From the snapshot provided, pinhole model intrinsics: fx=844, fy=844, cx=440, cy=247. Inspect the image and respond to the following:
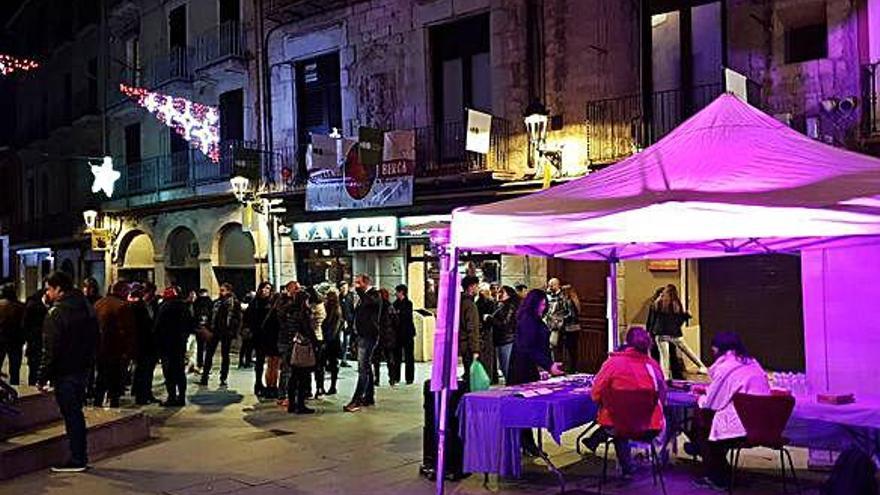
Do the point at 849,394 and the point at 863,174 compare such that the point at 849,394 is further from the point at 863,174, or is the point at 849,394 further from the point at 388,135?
the point at 388,135

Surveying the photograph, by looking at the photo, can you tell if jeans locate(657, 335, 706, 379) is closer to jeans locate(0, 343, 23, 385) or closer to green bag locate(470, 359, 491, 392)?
green bag locate(470, 359, 491, 392)

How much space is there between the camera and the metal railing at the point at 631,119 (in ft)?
44.8

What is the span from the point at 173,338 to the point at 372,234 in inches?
251

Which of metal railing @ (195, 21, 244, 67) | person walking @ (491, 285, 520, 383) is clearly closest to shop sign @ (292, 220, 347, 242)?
metal railing @ (195, 21, 244, 67)

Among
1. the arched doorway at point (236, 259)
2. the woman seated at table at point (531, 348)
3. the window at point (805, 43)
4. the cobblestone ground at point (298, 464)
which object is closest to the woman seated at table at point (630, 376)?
the cobblestone ground at point (298, 464)

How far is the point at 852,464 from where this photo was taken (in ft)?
16.6

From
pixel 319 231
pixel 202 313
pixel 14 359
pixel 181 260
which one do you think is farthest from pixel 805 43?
pixel 181 260

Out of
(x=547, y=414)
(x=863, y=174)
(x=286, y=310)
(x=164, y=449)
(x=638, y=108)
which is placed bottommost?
(x=164, y=449)

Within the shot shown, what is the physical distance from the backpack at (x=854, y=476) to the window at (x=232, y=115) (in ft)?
58.8

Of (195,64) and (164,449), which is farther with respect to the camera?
(195,64)

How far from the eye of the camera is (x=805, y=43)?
12766 mm

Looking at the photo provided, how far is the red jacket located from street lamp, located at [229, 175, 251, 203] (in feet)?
44.1

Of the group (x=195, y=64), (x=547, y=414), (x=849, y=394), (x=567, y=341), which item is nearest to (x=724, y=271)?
(x=567, y=341)

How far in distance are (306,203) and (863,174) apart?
13.8 meters
